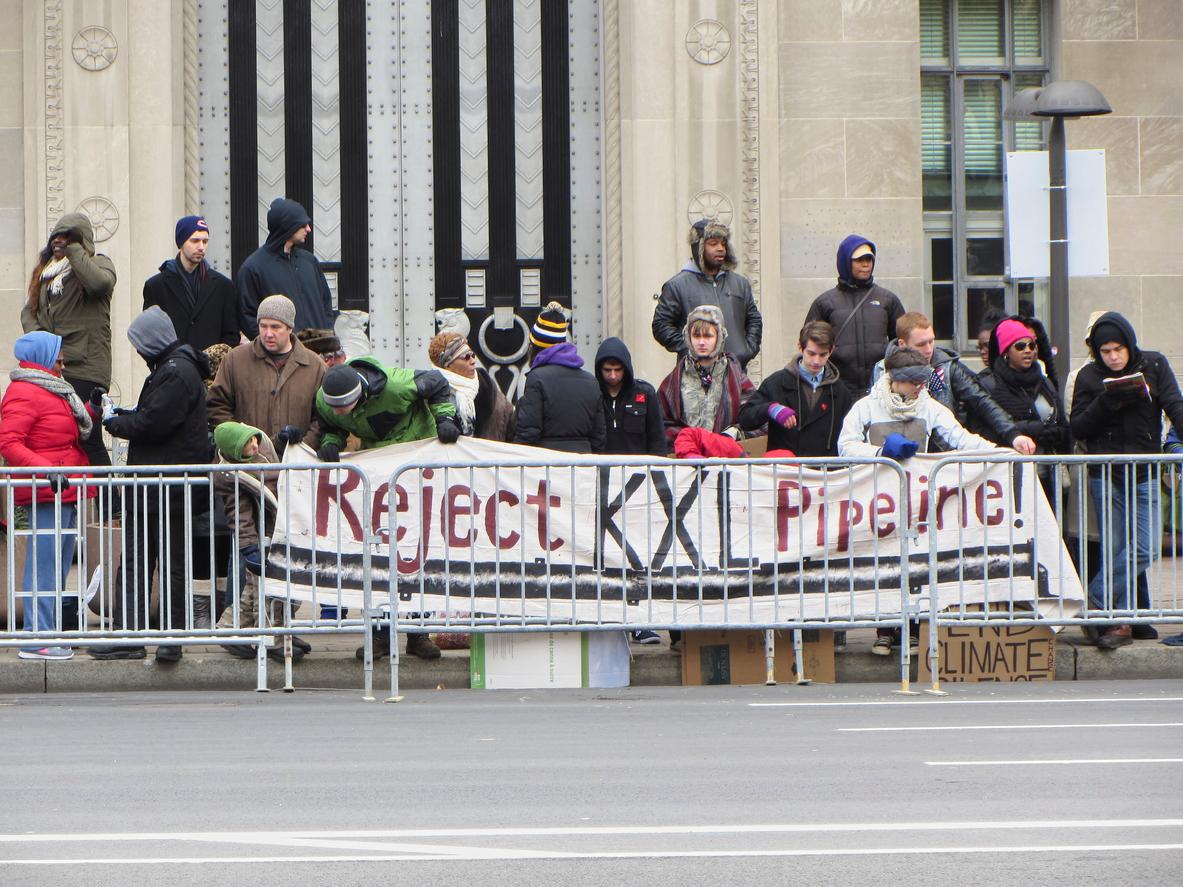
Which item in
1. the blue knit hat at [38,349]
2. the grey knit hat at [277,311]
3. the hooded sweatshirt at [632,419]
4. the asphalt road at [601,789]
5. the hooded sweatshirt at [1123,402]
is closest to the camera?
the asphalt road at [601,789]

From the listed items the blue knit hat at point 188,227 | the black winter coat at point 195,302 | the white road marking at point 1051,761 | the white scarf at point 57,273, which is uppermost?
the blue knit hat at point 188,227

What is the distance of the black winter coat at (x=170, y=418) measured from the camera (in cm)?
1151

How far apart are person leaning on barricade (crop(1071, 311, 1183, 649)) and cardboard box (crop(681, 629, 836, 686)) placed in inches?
63.7

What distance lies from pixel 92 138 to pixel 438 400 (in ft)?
20.1

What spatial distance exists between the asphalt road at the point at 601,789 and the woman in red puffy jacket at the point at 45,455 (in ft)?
2.38

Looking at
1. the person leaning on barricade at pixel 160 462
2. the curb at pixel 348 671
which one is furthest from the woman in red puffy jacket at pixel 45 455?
the person leaning on barricade at pixel 160 462

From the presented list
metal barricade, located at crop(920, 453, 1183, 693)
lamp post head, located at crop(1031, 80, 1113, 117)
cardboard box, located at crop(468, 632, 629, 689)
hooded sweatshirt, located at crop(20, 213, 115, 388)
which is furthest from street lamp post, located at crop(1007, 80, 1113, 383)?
hooded sweatshirt, located at crop(20, 213, 115, 388)

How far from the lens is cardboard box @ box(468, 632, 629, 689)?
37.3 ft

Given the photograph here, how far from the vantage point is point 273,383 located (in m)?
12.0

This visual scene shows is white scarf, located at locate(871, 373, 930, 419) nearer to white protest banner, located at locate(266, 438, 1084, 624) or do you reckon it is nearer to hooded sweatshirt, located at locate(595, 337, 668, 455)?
white protest banner, located at locate(266, 438, 1084, 624)

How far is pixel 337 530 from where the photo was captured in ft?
36.4

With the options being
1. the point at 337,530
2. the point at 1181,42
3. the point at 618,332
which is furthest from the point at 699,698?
the point at 1181,42

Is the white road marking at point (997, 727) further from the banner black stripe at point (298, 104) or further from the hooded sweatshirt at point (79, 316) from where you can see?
the banner black stripe at point (298, 104)

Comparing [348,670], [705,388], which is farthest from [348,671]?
[705,388]
